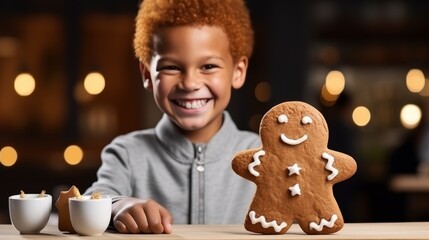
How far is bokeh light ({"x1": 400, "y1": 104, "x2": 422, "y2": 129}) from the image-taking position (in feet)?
25.6

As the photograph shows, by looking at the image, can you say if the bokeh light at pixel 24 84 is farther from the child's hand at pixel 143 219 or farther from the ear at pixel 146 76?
the child's hand at pixel 143 219

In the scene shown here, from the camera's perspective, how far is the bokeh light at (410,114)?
7.79m

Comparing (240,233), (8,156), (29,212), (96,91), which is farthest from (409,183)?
(29,212)

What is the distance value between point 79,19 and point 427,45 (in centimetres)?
367

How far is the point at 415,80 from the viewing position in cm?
824

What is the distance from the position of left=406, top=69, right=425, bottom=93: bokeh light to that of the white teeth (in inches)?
272

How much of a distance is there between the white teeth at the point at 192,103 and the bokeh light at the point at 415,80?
6898mm

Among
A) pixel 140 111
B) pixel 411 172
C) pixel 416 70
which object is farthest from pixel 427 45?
pixel 140 111

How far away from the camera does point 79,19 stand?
22.3 feet

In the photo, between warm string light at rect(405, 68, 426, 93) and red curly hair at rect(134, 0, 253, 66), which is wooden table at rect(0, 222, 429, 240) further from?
warm string light at rect(405, 68, 426, 93)

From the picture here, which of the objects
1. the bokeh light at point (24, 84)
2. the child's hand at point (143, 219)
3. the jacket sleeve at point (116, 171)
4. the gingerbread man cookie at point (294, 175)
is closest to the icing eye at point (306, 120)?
the gingerbread man cookie at point (294, 175)

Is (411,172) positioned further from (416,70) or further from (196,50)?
(196,50)

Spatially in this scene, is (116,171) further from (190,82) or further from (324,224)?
(324,224)

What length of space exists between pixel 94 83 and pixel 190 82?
17.8 feet
